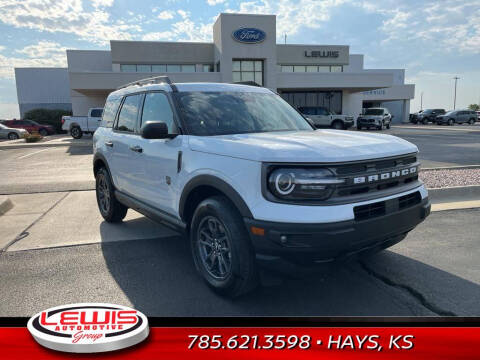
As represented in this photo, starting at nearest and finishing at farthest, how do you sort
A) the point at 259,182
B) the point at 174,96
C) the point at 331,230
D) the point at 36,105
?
1. the point at 331,230
2. the point at 259,182
3. the point at 174,96
4. the point at 36,105

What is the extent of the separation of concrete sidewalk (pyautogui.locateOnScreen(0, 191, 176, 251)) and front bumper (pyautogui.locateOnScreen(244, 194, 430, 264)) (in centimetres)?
264

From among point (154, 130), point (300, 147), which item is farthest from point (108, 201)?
point (300, 147)

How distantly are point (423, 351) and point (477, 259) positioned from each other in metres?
2.52

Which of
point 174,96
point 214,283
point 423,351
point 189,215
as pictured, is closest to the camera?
point 423,351

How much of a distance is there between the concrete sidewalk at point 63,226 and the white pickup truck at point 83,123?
58.1 feet

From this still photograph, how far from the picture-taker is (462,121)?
40875mm

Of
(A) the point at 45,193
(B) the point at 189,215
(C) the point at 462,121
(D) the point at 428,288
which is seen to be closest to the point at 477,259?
(D) the point at 428,288

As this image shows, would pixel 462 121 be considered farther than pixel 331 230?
Yes

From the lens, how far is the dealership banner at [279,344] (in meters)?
1.79

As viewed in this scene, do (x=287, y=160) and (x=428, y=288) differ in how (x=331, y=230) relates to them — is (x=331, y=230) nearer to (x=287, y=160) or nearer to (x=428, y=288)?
(x=287, y=160)

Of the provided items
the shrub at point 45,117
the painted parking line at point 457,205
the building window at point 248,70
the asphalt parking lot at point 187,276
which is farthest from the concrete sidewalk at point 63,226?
the shrub at point 45,117

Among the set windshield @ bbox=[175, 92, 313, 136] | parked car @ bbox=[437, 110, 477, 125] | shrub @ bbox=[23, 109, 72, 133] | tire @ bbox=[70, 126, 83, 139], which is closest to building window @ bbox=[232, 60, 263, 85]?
tire @ bbox=[70, 126, 83, 139]

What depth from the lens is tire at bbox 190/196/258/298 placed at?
274 centimetres

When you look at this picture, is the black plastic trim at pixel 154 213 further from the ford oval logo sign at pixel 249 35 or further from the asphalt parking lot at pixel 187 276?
the ford oval logo sign at pixel 249 35
